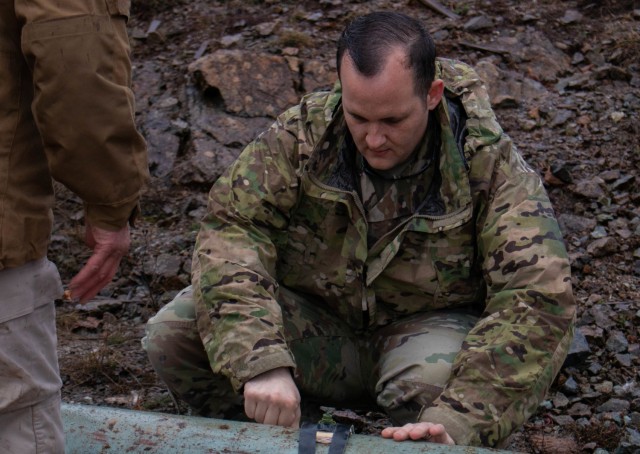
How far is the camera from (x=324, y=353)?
143 inches

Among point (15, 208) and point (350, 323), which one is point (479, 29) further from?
point (15, 208)

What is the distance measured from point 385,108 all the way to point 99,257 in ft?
3.39

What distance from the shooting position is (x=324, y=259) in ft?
11.7

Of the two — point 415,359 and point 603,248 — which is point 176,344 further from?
point 603,248

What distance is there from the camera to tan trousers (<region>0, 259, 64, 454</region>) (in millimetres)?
2473

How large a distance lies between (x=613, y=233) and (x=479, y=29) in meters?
1.98

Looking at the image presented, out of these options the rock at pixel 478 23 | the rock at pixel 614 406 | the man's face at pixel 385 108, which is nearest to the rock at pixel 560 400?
the rock at pixel 614 406

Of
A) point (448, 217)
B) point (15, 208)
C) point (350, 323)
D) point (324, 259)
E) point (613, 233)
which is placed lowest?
point (613, 233)

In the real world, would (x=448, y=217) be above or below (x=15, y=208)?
below

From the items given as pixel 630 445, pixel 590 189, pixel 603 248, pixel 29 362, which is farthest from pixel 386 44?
pixel 590 189

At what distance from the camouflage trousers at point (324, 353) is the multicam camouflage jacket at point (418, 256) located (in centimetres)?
6

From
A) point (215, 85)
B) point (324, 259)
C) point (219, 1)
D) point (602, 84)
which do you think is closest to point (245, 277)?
point (324, 259)

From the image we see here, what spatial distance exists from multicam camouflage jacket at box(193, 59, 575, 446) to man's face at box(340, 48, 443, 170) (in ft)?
0.36

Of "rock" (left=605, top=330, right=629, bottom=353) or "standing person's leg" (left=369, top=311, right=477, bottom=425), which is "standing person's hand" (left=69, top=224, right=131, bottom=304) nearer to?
"standing person's leg" (left=369, top=311, right=477, bottom=425)
